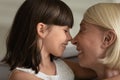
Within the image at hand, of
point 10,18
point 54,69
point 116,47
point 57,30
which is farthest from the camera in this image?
point 10,18

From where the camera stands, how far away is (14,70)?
1236 mm

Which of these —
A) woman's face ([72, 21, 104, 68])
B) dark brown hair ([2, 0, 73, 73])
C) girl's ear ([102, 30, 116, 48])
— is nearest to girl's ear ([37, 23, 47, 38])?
dark brown hair ([2, 0, 73, 73])

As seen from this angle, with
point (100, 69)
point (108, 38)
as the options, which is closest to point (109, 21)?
point (108, 38)

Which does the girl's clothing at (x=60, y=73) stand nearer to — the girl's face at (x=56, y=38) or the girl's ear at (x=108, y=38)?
the girl's face at (x=56, y=38)

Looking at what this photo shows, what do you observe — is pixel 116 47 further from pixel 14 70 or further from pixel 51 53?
pixel 14 70

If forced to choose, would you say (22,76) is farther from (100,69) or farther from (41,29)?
(100,69)

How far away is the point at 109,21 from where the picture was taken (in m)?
1.14

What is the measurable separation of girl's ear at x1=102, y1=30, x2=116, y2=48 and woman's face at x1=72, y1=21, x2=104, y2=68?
0.06 feet

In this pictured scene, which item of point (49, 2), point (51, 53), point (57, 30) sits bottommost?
point (51, 53)

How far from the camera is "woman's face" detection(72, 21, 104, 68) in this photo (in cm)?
118

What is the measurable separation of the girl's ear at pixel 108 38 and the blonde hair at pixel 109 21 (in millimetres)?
→ 13

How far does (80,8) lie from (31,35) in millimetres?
536

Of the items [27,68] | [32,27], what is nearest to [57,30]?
[32,27]

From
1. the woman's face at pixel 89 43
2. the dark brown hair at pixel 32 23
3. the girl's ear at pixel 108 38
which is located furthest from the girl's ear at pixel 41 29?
the girl's ear at pixel 108 38
